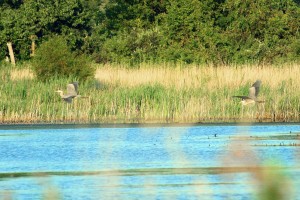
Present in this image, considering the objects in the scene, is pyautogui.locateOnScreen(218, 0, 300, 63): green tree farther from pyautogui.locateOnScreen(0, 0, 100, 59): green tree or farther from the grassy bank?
the grassy bank

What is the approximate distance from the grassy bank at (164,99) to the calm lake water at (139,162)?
0.87 m

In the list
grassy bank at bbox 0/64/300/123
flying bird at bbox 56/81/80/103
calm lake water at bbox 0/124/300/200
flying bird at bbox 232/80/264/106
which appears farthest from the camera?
grassy bank at bbox 0/64/300/123

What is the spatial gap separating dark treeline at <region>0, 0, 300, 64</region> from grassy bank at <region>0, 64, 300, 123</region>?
6.64 metres

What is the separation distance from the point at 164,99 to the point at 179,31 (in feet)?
40.0

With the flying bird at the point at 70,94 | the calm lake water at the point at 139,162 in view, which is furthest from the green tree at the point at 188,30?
the calm lake water at the point at 139,162

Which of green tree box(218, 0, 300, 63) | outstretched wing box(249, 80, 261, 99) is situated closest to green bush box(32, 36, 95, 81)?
outstretched wing box(249, 80, 261, 99)

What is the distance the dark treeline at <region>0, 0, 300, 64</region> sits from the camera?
2981 centimetres

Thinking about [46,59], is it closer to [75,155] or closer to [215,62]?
[215,62]

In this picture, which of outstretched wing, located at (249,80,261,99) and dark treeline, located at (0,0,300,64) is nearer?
outstretched wing, located at (249,80,261,99)

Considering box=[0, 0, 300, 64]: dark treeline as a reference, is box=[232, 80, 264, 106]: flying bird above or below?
below

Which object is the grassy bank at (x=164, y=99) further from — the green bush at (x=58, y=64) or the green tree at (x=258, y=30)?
the green tree at (x=258, y=30)

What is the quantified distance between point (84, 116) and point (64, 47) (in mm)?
4652

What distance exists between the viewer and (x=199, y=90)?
20.9 m

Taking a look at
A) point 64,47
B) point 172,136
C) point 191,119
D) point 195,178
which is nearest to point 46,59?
point 64,47
